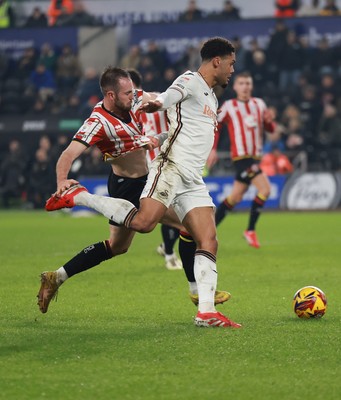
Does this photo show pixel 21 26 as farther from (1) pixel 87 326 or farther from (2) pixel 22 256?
(1) pixel 87 326

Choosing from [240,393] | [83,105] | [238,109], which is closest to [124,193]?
[240,393]

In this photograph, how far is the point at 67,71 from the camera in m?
26.7

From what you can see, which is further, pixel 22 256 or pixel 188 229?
pixel 22 256

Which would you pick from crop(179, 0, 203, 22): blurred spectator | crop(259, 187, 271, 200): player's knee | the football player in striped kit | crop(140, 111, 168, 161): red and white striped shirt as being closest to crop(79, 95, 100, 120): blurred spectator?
crop(179, 0, 203, 22): blurred spectator

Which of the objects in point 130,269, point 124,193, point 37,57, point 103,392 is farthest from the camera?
point 37,57

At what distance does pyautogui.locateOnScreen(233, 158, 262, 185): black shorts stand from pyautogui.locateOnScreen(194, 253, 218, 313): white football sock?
24.9 ft

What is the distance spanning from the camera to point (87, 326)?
7.51 m

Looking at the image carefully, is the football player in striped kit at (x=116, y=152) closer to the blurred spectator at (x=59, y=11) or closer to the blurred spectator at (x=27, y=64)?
the blurred spectator at (x=27, y=64)

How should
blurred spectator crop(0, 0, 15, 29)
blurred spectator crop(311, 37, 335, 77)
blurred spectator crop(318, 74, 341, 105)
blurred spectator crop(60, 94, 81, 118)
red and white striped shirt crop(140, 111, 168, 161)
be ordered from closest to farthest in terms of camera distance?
red and white striped shirt crop(140, 111, 168, 161) → blurred spectator crop(318, 74, 341, 105) → blurred spectator crop(311, 37, 335, 77) → blurred spectator crop(60, 94, 81, 118) → blurred spectator crop(0, 0, 15, 29)

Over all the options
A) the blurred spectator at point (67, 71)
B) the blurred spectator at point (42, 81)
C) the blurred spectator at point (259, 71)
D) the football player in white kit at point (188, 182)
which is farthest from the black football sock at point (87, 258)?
the blurred spectator at point (42, 81)

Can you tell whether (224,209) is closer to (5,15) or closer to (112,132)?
(112,132)

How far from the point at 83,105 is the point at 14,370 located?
20.1m

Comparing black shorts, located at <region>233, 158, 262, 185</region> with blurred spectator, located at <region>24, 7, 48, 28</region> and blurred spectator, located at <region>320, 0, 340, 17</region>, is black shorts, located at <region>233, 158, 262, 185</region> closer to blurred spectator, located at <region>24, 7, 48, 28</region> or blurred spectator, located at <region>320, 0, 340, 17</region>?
blurred spectator, located at <region>320, 0, 340, 17</region>

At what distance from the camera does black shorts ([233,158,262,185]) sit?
591 inches
